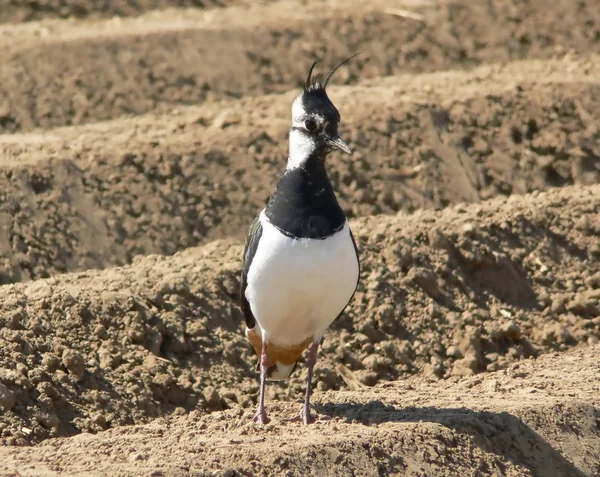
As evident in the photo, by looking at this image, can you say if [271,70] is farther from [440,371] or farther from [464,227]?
[440,371]

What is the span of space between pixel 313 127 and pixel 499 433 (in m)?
2.29

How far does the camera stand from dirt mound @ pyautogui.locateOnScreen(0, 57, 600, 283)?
1090 cm

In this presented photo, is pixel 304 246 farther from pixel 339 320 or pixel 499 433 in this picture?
pixel 339 320

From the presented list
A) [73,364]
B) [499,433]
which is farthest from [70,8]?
Result: [499,433]

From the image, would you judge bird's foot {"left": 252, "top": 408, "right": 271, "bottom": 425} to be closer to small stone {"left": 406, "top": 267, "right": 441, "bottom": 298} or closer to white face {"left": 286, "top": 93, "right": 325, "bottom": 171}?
white face {"left": 286, "top": 93, "right": 325, "bottom": 171}

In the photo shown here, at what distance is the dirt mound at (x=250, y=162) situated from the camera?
10.9m

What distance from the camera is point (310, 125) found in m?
7.46

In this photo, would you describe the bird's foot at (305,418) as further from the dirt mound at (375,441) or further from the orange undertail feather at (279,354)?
the orange undertail feather at (279,354)

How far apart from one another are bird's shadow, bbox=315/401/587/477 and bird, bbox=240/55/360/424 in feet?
1.76

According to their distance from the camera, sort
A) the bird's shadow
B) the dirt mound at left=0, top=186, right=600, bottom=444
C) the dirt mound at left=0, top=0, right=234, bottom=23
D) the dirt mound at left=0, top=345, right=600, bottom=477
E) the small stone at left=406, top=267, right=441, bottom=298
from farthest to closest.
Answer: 1. the dirt mound at left=0, top=0, right=234, bottom=23
2. the small stone at left=406, top=267, right=441, bottom=298
3. the dirt mound at left=0, top=186, right=600, bottom=444
4. the bird's shadow
5. the dirt mound at left=0, top=345, right=600, bottom=477

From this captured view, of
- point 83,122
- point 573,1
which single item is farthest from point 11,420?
point 573,1

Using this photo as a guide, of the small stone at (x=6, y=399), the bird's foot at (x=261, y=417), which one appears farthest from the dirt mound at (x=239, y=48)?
the bird's foot at (x=261, y=417)

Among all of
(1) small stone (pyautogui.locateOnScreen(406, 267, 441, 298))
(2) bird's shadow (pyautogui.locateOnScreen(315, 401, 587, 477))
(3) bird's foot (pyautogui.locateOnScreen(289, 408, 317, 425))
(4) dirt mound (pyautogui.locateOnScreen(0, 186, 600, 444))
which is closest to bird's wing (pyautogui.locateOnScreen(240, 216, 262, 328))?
(3) bird's foot (pyautogui.locateOnScreen(289, 408, 317, 425))

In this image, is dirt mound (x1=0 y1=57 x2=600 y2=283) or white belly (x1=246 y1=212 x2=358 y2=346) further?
dirt mound (x1=0 y1=57 x2=600 y2=283)
